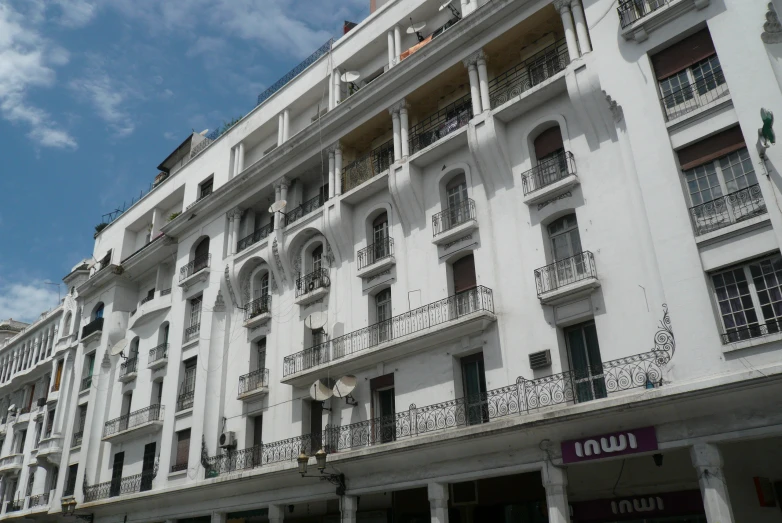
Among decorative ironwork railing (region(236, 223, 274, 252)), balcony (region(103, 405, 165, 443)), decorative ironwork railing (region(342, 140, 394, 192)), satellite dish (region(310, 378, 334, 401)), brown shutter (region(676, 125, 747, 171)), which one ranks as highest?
decorative ironwork railing (region(342, 140, 394, 192))

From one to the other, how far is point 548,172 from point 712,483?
8.43 meters

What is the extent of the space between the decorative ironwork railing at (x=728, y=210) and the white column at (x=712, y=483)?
14.3ft

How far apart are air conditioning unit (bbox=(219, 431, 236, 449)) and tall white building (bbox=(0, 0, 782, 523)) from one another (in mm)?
77

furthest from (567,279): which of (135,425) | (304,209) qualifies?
(135,425)

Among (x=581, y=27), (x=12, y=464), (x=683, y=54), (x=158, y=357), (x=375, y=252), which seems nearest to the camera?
(x=683, y=54)

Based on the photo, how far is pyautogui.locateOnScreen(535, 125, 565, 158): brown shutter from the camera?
17422 mm

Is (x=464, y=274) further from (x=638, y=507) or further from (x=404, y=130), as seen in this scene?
(x=638, y=507)

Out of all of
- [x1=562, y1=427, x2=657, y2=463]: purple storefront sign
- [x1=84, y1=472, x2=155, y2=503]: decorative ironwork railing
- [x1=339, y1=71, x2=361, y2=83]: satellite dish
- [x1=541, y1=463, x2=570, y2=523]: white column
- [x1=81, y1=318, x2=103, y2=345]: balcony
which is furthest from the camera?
[x1=81, y1=318, x2=103, y2=345]: balcony

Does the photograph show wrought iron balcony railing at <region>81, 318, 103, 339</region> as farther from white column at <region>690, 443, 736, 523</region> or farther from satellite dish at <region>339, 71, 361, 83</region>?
white column at <region>690, 443, 736, 523</region>

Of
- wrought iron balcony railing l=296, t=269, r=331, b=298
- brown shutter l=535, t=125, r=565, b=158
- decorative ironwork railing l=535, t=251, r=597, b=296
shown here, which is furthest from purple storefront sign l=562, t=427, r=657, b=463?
wrought iron balcony railing l=296, t=269, r=331, b=298

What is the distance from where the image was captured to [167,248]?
29.9 m

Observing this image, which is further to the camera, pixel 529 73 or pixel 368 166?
pixel 368 166

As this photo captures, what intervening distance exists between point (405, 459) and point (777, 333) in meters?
9.25

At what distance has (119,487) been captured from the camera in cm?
2694
